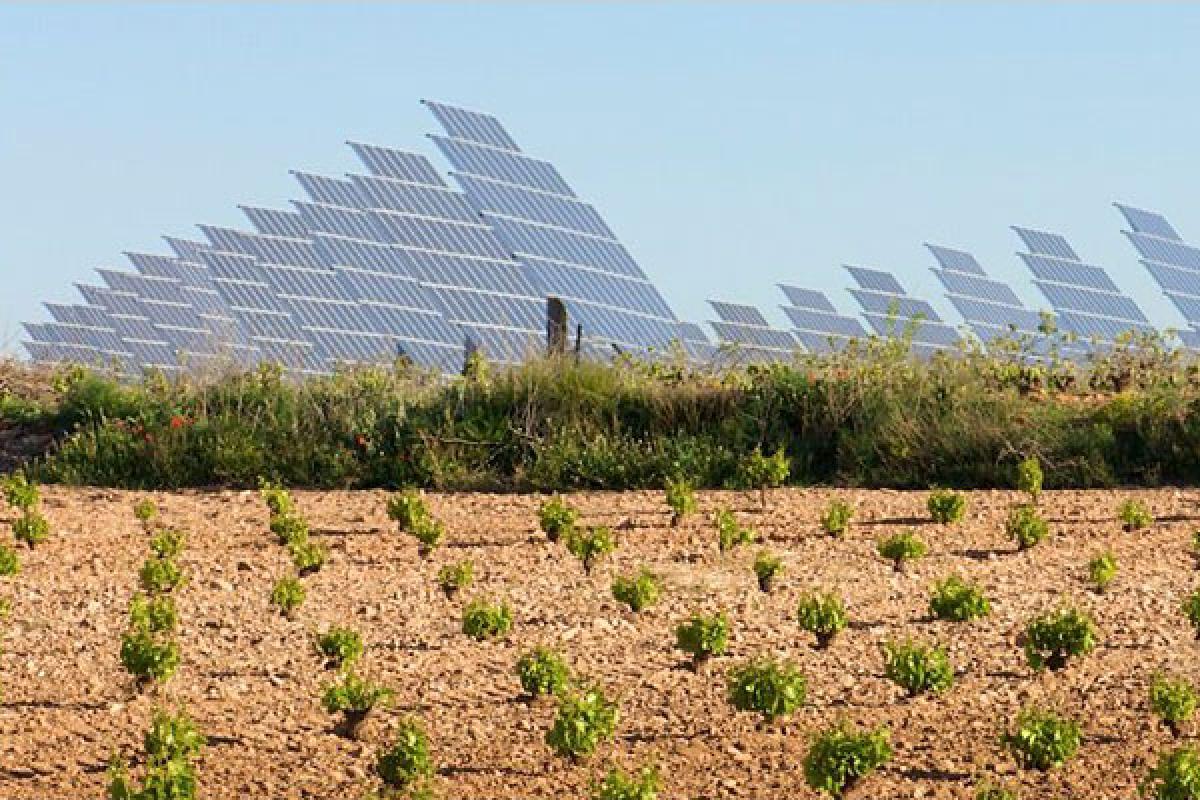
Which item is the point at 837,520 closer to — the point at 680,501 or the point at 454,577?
the point at 680,501

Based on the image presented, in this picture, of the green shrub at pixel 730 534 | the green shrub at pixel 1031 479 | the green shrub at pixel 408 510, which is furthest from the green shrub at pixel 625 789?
the green shrub at pixel 1031 479

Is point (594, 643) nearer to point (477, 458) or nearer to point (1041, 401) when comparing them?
point (477, 458)

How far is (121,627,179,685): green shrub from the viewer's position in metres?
7.28

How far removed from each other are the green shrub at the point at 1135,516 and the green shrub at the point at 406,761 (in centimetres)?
622

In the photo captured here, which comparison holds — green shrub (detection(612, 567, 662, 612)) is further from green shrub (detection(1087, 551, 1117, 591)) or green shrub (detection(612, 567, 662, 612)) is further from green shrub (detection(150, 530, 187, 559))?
green shrub (detection(150, 530, 187, 559))

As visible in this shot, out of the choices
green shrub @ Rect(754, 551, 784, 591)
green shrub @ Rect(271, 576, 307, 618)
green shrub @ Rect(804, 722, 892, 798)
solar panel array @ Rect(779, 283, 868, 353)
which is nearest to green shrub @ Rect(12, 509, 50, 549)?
green shrub @ Rect(271, 576, 307, 618)

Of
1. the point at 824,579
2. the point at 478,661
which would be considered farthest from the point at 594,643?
the point at 824,579

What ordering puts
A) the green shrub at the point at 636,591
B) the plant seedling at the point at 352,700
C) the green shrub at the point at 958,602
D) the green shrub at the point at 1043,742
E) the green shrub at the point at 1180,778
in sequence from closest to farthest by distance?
the green shrub at the point at 1180,778 → the green shrub at the point at 1043,742 → the plant seedling at the point at 352,700 → the green shrub at the point at 958,602 → the green shrub at the point at 636,591

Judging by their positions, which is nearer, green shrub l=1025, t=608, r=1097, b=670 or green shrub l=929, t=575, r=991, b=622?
green shrub l=1025, t=608, r=1097, b=670

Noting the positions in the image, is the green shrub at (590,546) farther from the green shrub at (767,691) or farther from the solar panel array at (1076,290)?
the solar panel array at (1076,290)

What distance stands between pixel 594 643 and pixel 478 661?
535mm

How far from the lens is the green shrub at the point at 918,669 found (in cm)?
705

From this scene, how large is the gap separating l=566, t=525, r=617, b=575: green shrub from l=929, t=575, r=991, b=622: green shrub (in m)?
2.02

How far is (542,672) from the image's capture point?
279 inches
